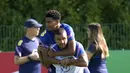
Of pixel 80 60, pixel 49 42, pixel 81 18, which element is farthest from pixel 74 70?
pixel 81 18

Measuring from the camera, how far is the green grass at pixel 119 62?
11.2 meters

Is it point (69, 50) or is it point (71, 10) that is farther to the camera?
point (71, 10)

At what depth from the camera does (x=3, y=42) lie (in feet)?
39.0

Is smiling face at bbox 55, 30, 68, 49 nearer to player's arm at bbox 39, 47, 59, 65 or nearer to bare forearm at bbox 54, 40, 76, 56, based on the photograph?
bare forearm at bbox 54, 40, 76, 56

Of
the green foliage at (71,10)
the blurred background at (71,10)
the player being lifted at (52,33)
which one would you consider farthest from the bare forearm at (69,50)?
the green foliage at (71,10)

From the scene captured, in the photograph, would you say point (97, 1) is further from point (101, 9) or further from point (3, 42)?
point (3, 42)

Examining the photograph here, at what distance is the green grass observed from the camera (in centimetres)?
1119

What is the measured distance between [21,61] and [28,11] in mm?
10899

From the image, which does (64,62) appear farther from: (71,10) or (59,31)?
(71,10)

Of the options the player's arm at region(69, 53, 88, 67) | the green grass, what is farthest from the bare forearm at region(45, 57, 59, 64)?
the green grass

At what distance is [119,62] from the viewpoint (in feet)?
36.8

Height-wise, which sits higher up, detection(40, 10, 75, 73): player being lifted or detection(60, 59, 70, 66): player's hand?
detection(40, 10, 75, 73): player being lifted

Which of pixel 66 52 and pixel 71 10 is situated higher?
pixel 66 52

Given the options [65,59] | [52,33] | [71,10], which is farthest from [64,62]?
[71,10]
